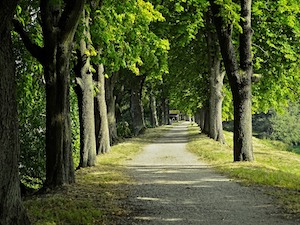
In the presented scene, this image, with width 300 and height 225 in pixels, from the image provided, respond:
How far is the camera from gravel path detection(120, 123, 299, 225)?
7.96m

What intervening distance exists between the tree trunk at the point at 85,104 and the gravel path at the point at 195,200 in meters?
1.77

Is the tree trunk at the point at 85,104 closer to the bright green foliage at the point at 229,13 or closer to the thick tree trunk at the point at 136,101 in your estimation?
the bright green foliage at the point at 229,13

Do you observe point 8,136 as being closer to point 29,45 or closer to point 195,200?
point 29,45

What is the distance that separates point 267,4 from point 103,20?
8937 mm

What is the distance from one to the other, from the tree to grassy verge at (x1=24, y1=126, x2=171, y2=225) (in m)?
0.65

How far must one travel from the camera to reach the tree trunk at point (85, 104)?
1535 cm

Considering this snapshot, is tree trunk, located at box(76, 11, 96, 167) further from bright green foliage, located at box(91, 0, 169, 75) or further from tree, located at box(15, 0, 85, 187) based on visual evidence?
tree, located at box(15, 0, 85, 187)

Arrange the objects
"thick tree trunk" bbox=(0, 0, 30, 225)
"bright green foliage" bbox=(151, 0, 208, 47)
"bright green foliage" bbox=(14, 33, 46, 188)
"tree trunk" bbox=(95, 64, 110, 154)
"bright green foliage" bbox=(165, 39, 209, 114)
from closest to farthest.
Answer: "thick tree trunk" bbox=(0, 0, 30, 225), "bright green foliage" bbox=(14, 33, 46, 188), "tree trunk" bbox=(95, 64, 110, 154), "bright green foliage" bbox=(151, 0, 208, 47), "bright green foliage" bbox=(165, 39, 209, 114)

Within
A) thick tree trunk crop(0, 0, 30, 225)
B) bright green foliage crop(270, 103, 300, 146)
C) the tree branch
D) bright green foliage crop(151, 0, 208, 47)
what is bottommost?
bright green foliage crop(270, 103, 300, 146)

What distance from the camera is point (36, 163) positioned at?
1450 centimetres

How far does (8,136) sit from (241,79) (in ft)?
37.5

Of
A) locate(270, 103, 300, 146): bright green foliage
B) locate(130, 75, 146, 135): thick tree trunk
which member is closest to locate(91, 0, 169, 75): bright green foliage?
locate(130, 75, 146, 135): thick tree trunk

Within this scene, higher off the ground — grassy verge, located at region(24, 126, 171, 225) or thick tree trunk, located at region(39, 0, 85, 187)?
thick tree trunk, located at region(39, 0, 85, 187)

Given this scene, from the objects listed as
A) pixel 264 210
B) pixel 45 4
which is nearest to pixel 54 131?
pixel 45 4
